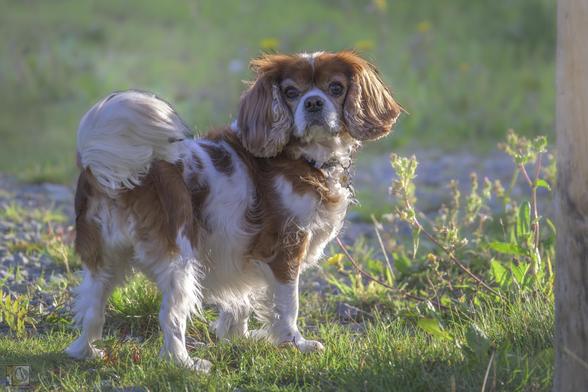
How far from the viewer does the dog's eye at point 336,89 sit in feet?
14.5

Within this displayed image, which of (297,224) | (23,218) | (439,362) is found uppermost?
(297,224)

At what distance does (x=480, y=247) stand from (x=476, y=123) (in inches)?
192

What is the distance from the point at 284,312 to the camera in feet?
14.5

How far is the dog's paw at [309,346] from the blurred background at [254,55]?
15.1ft

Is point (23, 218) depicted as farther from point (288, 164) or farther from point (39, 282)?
point (288, 164)

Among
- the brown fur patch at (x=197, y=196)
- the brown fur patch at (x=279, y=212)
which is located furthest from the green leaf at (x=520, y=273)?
the brown fur patch at (x=197, y=196)

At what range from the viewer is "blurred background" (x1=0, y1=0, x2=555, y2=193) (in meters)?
10.1

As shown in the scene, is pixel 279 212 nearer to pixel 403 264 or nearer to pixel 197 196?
pixel 197 196

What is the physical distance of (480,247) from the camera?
5.52 meters

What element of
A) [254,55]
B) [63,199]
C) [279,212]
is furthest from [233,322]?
[254,55]

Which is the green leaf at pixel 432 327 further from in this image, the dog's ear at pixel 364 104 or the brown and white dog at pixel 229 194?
the dog's ear at pixel 364 104

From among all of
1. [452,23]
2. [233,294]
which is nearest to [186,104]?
[452,23]

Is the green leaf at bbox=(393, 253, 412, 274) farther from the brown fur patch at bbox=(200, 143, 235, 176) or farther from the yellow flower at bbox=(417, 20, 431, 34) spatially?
the yellow flower at bbox=(417, 20, 431, 34)

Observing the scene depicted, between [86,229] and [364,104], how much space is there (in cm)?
134
